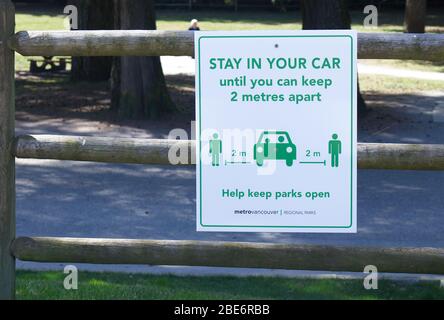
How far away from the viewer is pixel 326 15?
16578 mm

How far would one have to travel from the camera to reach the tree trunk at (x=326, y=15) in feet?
54.1

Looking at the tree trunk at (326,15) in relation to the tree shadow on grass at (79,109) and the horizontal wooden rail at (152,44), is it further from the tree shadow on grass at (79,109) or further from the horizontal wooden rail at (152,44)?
the horizontal wooden rail at (152,44)

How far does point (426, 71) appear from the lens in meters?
25.5

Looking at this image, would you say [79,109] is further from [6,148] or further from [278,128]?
[278,128]

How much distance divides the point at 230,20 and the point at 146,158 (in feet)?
123

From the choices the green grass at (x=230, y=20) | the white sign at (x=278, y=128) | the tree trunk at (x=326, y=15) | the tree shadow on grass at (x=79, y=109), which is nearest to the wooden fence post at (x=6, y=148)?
the white sign at (x=278, y=128)

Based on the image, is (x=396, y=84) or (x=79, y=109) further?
(x=396, y=84)

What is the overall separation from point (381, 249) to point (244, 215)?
787 millimetres

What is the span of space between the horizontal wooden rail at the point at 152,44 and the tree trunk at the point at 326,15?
38.1ft
